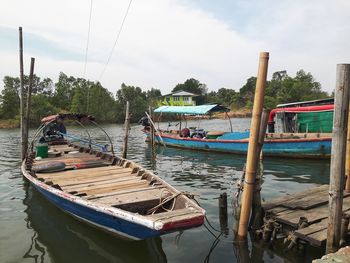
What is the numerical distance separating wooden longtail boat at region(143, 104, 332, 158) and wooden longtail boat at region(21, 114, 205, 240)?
8.21m

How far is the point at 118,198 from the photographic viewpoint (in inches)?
260

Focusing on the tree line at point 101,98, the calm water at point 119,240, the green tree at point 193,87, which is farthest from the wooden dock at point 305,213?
the green tree at point 193,87

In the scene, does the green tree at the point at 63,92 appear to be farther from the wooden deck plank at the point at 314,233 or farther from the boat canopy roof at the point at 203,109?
the wooden deck plank at the point at 314,233

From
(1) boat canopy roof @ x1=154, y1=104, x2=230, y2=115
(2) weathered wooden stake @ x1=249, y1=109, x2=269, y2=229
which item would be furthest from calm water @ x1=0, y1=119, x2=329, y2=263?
(1) boat canopy roof @ x1=154, y1=104, x2=230, y2=115

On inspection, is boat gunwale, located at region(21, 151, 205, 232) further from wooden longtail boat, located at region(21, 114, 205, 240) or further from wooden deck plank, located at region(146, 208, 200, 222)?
wooden deck plank, located at region(146, 208, 200, 222)

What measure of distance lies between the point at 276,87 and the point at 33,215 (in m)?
72.1

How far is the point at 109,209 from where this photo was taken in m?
5.52

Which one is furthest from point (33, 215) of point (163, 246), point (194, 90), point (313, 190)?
point (194, 90)

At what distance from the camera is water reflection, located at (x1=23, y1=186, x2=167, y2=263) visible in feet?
Result: 20.1

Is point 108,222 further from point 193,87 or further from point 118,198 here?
point 193,87

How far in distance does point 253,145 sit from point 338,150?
1.38 m

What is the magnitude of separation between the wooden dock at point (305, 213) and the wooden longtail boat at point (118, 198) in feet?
5.98

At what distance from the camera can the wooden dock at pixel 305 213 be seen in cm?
540

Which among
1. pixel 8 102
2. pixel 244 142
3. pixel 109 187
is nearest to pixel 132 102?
pixel 8 102
